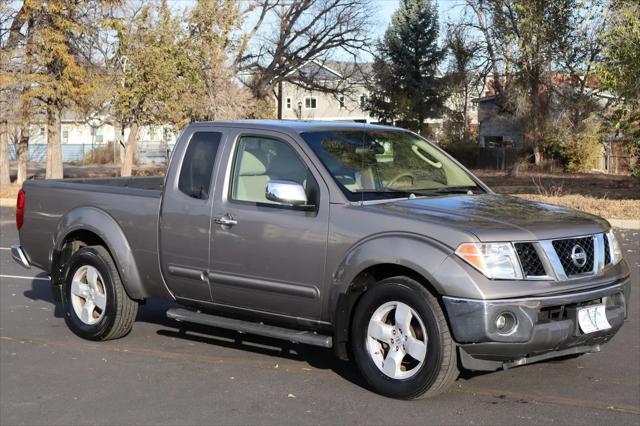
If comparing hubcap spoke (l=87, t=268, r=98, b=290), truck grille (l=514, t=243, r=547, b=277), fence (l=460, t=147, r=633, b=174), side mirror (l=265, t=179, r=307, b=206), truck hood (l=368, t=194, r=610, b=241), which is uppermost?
fence (l=460, t=147, r=633, b=174)

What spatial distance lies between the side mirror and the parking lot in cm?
130

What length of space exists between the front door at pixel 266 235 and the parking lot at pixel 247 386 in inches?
22.6

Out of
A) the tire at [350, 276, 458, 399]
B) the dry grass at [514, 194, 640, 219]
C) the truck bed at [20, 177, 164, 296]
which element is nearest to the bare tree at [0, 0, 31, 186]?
the dry grass at [514, 194, 640, 219]

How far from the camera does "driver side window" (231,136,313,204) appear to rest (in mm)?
6691

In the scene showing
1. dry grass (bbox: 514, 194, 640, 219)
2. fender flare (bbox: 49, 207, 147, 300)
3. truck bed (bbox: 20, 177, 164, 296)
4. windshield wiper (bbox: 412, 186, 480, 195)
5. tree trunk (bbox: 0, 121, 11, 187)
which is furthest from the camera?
tree trunk (bbox: 0, 121, 11, 187)

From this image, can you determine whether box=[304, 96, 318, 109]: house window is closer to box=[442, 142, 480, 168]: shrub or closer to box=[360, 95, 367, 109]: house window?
box=[360, 95, 367, 109]: house window

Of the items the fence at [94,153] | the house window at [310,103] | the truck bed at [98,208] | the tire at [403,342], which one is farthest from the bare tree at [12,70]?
the house window at [310,103]

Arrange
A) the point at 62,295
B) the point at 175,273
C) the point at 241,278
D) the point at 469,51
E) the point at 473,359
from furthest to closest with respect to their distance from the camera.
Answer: the point at 469,51 → the point at 62,295 → the point at 175,273 → the point at 241,278 → the point at 473,359

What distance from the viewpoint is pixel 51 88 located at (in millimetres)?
30000

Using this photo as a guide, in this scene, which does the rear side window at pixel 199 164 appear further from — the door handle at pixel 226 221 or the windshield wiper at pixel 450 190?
the windshield wiper at pixel 450 190

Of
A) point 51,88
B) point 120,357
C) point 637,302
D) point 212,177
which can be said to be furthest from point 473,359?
point 51,88

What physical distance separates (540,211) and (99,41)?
94.3 ft

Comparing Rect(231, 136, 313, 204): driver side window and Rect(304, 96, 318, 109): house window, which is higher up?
Rect(304, 96, 318, 109): house window

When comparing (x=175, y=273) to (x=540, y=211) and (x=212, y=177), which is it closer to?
(x=212, y=177)
